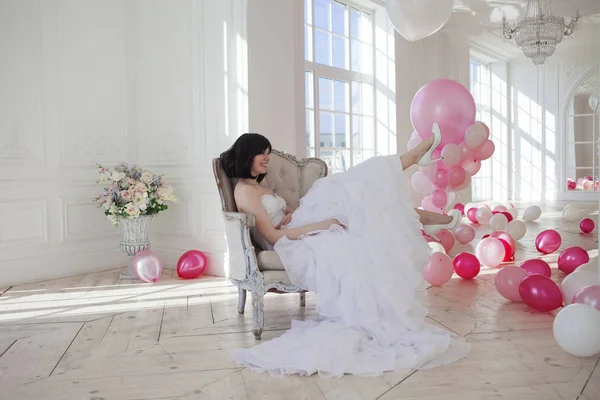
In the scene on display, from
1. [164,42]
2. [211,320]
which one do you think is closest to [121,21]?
[164,42]

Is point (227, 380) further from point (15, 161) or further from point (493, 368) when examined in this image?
point (15, 161)

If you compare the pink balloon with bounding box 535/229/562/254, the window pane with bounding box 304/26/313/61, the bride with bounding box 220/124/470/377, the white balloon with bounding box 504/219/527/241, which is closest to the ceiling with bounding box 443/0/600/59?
the window pane with bounding box 304/26/313/61

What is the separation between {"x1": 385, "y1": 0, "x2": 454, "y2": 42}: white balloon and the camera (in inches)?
170

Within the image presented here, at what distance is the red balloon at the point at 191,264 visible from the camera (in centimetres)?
424

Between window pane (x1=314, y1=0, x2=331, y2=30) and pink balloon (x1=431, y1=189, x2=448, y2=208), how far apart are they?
221 cm

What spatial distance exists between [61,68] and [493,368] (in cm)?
409

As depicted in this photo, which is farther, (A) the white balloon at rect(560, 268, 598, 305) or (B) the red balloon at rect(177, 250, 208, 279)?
(B) the red balloon at rect(177, 250, 208, 279)

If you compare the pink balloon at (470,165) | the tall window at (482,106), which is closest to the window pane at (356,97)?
the pink balloon at (470,165)

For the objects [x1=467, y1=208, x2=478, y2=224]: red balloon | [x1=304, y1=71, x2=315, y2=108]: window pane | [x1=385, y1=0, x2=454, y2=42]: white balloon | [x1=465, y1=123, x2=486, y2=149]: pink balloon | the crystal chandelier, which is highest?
the crystal chandelier

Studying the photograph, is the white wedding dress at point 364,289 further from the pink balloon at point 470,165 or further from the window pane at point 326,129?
the window pane at point 326,129

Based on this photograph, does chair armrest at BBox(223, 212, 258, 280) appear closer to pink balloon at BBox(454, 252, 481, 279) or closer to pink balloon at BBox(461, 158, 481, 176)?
pink balloon at BBox(454, 252, 481, 279)

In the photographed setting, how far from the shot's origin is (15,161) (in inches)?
169

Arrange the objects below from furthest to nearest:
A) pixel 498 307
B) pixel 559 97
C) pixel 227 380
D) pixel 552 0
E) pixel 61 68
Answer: pixel 559 97, pixel 552 0, pixel 61 68, pixel 498 307, pixel 227 380

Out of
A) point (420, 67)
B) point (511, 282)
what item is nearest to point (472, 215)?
point (420, 67)
